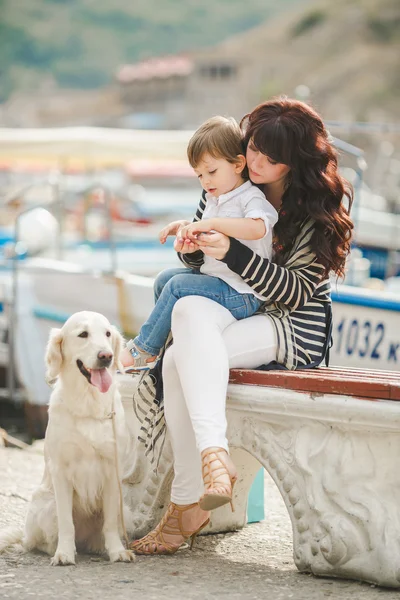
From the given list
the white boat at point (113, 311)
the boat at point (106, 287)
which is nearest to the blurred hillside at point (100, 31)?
the boat at point (106, 287)

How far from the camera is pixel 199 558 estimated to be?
425 cm

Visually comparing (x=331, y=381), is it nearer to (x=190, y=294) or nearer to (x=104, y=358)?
(x=190, y=294)

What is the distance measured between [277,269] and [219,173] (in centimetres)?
46

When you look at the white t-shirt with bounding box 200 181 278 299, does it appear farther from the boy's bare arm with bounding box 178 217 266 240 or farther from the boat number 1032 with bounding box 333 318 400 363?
the boat number 1032 with bounding box 333 318 400 363

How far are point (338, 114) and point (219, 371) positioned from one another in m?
67.1

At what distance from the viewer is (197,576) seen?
12.8 feet

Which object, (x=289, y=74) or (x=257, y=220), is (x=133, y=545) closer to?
(x=257, y=220)

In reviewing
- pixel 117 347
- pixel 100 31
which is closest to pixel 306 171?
pixel 117 347

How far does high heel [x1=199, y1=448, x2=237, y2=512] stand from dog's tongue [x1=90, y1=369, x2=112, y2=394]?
0.52 m

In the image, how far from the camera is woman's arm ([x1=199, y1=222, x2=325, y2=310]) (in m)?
3.95

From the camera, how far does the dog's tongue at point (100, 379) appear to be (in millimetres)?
4035

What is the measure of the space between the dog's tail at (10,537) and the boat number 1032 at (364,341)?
501 cm

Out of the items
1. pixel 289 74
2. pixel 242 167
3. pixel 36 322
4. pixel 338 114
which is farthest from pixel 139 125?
pixel 242 167

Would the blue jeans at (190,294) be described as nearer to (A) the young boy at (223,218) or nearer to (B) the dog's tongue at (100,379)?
(A) the young boy at (223,218)
